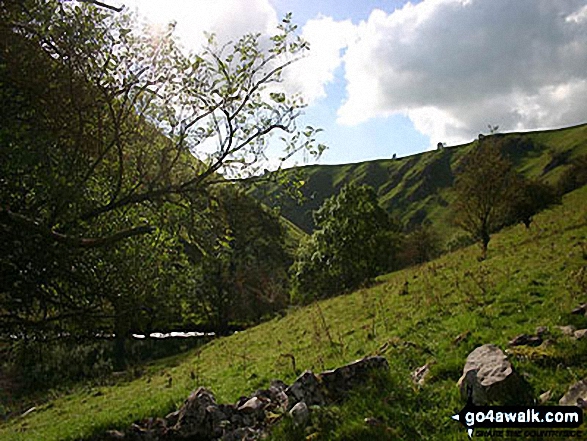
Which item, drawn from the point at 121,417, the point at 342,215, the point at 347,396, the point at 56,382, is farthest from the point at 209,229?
the point at 342,215

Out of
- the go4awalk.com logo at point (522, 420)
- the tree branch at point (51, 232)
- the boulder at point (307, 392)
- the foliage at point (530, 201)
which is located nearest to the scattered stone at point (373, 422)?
the go4awalk.com logo at point (522, 420)

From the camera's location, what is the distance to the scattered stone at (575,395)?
228 inches

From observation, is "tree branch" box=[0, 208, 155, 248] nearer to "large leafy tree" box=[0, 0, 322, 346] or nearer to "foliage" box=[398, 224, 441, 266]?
"large leafy tree" box=[0, 0, 322, 346]

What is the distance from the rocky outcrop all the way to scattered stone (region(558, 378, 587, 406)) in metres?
3.58

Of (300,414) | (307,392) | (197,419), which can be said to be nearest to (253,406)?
(197,419)

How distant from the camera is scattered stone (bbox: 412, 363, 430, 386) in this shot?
8219 millimetres

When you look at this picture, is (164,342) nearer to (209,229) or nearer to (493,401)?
(209,229)

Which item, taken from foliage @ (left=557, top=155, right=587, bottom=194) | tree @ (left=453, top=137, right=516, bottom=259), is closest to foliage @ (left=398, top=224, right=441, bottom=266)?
foliage @ (left=557, top=155, right=587, bottom=194)

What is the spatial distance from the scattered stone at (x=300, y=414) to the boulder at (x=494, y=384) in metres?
2.85

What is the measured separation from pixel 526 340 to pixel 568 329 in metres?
0.98

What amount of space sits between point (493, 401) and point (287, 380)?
718cm

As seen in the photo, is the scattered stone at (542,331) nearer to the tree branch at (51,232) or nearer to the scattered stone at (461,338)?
the scattered stone at (461,338)

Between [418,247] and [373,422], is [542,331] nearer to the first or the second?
[373,422]

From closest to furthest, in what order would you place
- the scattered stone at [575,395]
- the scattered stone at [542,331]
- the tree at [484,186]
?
the scattered stone at [575,395], the scattered stone at [542,331], the tree at [484,186]
